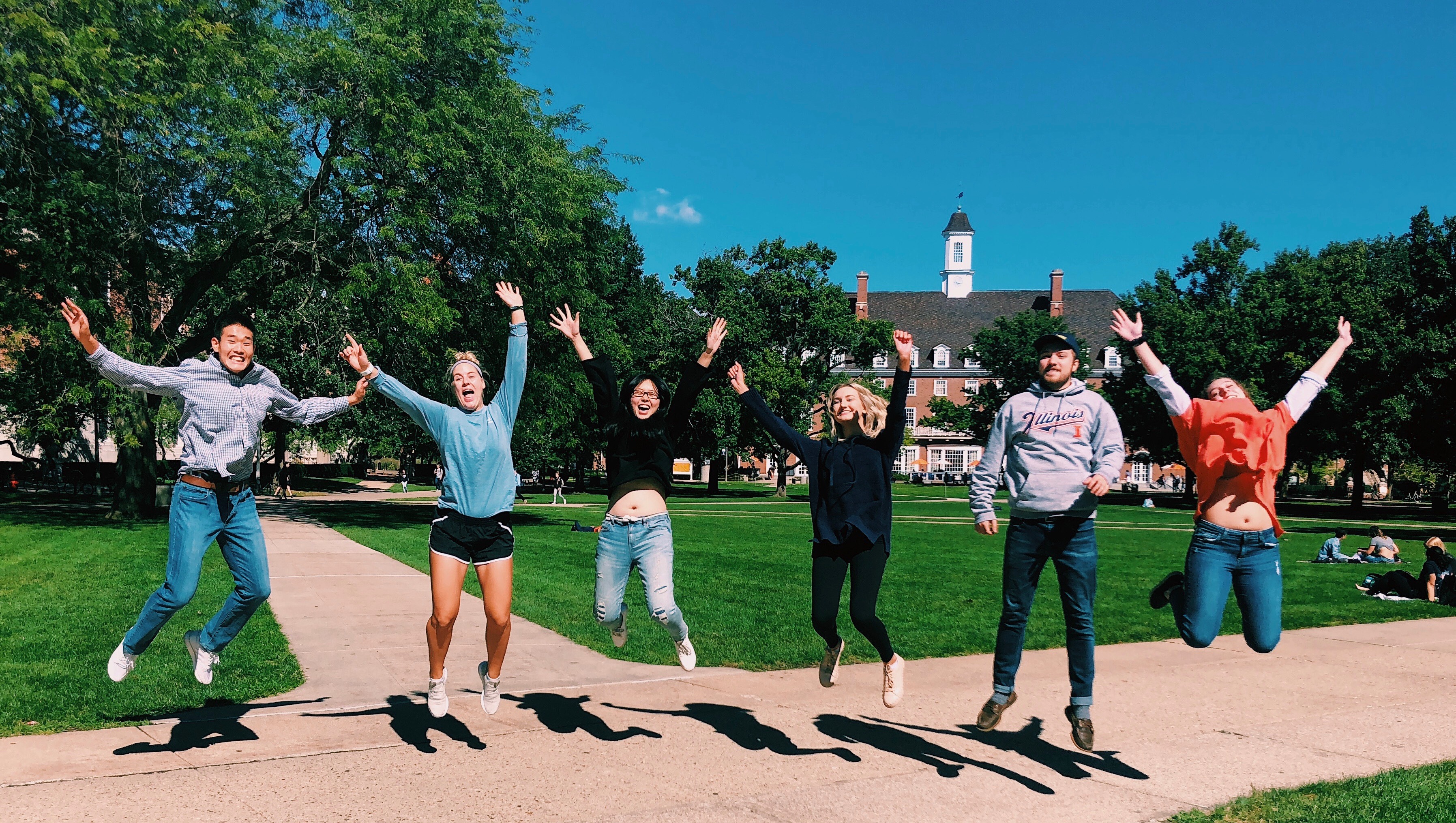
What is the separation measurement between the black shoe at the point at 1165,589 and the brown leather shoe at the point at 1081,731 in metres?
0.91

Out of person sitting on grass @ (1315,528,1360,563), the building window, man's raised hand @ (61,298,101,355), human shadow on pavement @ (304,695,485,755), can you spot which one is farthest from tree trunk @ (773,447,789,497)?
man's raised hand @ (61,298,101,355)

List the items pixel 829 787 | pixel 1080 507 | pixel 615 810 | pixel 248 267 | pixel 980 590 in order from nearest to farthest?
pixel 615 810
pixel 829 787
pixel 1080 507
pixel 980 590
pixel 248 267

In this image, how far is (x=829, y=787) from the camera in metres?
5.21

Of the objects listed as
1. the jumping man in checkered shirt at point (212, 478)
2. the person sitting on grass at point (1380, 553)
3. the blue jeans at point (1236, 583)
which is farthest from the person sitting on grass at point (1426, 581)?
the jumping man in checkered shirt at point (212, 478)

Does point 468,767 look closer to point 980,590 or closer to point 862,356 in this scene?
point 980,590

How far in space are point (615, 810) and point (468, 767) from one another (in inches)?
43.4

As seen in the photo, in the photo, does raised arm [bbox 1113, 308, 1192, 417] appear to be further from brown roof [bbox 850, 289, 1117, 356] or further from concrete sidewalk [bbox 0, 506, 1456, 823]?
brown roof [bbox 850, 289, 1117, 356]

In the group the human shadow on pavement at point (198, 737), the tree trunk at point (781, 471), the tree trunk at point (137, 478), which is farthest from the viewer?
the tree trunk at point (781, 471)

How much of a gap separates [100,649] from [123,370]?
4.41m

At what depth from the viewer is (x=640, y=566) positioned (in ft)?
21.2

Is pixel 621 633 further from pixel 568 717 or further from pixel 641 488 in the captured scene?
pixel 641 488

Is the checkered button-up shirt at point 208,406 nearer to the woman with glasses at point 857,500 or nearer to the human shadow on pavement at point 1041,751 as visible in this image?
the woman with glasses at point 857,500

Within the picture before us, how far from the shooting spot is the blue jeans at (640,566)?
21.0ft

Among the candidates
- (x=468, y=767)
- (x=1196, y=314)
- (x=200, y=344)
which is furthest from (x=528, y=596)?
(x=1196, y=314)
